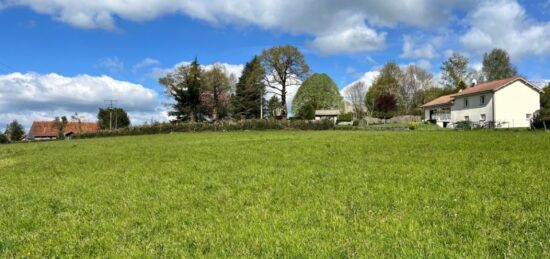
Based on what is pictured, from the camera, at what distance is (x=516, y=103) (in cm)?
5500

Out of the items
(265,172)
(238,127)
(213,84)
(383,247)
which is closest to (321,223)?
(383,247)

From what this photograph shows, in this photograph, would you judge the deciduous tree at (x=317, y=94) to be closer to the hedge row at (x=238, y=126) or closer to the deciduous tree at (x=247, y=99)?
the deciduous tree at (x=247, y=99)

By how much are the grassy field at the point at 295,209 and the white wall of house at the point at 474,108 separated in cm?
4755

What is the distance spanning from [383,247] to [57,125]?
105199 millimetres

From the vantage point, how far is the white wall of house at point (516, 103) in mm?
54094

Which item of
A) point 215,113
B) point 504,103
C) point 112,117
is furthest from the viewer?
point 112,117

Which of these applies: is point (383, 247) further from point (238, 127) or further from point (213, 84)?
point (213, 84)

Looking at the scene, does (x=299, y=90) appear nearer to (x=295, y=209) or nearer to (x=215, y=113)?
(x=215, y=113)

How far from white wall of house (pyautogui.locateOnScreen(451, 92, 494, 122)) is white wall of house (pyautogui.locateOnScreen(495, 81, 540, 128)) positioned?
3.84 feet

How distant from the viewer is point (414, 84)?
10319 cm

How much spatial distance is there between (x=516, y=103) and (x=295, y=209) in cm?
5916

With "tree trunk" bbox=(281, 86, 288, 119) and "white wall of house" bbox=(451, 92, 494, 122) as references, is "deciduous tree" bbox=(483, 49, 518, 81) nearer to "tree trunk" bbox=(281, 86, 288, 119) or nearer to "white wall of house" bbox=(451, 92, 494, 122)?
"white wall of house" bbox=(451, 92, 494, 122)

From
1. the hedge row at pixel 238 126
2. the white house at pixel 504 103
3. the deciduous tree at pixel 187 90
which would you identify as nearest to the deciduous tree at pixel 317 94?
the deciduous tree at pixel 187 90

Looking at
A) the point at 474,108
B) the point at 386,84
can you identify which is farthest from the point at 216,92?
the point at 474,108
